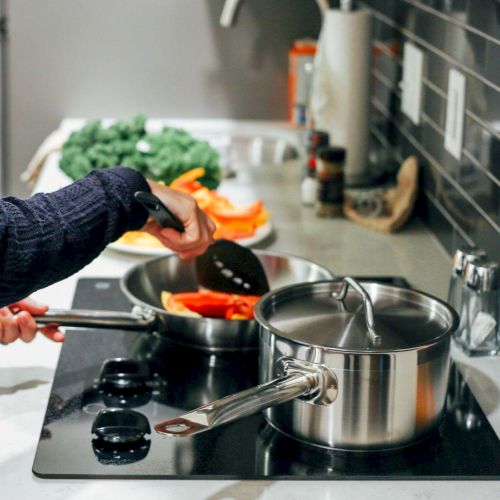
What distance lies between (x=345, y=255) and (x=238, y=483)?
0.85m

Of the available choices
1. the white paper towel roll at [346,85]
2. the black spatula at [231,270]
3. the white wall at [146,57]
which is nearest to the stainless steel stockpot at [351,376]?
the black spatula at [231,270]

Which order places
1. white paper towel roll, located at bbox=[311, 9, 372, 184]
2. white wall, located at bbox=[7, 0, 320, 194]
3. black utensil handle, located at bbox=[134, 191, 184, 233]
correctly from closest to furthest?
black utensil handle, located at bbox=[134, 191, 184, 233] → white paper towel roll, located at bbox=[311, 9, 372, 184] → white wall, located at bbox=[7, 0, 320, 194]

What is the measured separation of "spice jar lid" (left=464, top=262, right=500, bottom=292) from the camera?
1346 mm

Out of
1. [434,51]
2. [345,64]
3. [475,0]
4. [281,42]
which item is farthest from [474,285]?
[281,42]

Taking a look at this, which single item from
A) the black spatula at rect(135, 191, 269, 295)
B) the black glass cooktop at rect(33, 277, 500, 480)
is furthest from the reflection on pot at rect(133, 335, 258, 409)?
the black spatula at rect(135, 191, 269, 295)

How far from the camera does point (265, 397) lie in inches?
40.6

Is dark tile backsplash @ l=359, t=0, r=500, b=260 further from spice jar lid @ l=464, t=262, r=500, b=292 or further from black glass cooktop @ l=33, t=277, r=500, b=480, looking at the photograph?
black glass cooktop @ l=33, t=277, r=500, b=480

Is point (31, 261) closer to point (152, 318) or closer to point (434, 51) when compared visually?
point (152, 318)

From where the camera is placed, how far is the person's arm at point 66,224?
107 centimetres

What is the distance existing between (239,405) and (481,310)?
49 cm

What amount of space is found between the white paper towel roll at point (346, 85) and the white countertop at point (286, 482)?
0.26m

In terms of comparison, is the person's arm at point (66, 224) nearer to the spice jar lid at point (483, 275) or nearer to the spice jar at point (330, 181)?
the spice jar lid at point (483, 275)

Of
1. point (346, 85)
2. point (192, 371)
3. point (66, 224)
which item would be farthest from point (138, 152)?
point (66, 224)

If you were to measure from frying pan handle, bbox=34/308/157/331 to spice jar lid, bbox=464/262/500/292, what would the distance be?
1.35ft
